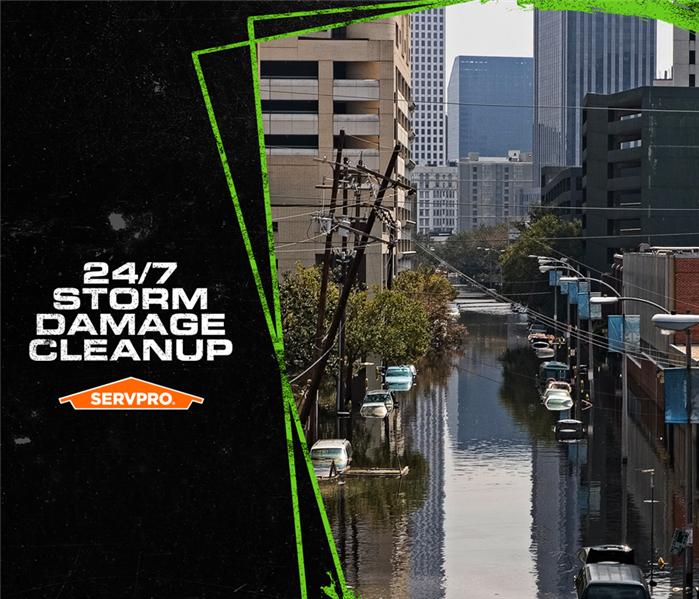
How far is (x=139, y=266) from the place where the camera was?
43.4 ft

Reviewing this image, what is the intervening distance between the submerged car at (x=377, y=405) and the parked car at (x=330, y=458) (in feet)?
46.3

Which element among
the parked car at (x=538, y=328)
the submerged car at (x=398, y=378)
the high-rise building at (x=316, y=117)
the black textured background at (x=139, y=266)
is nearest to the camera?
the black textured background at (x=139, y=266)

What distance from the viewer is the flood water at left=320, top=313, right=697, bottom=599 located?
26.2 metres

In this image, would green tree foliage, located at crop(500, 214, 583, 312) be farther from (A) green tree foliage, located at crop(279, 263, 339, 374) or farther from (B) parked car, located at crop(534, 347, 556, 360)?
(A) green tree foliage, located at crop(279, 263, 339, 374)

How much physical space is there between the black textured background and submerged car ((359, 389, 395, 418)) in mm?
40332

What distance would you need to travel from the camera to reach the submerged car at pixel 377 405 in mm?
53875

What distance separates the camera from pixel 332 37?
78.0 meters

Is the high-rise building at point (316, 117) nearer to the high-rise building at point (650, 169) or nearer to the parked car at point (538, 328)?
the parked car at point (538, 328)

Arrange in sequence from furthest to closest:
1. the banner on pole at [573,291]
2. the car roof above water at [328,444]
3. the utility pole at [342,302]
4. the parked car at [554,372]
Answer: the parked car at [554,372]
the banner on pole at [573,291]
the car roof above water at [328,444]
the utility pole at [342,302]

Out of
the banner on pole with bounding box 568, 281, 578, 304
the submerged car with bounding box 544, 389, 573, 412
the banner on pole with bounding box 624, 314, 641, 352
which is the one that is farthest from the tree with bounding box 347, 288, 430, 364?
the banner on pole with bounding box 624, 314, 641, 352

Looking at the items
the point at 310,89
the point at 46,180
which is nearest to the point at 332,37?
the point at 310,89

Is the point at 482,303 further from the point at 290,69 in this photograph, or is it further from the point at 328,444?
the point at 328,444

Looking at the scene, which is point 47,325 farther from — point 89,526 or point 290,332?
point 290,332

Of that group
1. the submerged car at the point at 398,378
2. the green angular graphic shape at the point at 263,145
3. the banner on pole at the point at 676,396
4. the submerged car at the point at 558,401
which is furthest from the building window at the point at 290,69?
the green angular graphic shape at the point at 263,145
